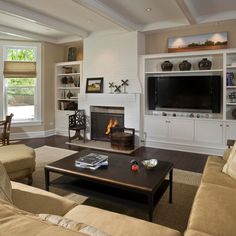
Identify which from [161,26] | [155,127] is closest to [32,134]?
[155,127]

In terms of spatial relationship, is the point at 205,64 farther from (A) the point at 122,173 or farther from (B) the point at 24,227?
(B) the point at 24,227

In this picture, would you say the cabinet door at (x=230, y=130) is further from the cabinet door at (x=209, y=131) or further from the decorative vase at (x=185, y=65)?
the decorative vase at (x=185, y=65)

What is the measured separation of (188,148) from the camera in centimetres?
505

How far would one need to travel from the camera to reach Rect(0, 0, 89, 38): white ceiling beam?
4.05 metres

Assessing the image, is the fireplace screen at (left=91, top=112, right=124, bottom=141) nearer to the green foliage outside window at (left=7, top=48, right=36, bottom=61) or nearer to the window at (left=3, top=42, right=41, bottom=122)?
the window at (left=3, top=42, right=41, bottom=122)

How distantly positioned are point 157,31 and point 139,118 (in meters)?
2.09

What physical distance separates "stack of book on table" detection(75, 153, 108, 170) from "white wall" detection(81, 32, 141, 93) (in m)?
2.90

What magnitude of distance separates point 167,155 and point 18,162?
2946mm

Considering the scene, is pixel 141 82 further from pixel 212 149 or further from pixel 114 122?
pixel 212 149

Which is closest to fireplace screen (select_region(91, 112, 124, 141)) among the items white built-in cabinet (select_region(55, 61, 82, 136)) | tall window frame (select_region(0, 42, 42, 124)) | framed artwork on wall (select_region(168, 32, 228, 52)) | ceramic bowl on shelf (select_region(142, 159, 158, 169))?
white built-in cabinet (select_region(55, 61, 82, 136))

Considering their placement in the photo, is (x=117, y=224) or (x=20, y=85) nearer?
(x=117, y=224)

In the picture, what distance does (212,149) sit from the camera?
15.8 feet

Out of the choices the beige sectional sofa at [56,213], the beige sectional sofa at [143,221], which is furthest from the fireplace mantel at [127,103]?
the beige sectional sofa at [56,213]

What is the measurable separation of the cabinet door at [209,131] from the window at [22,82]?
4.33m
